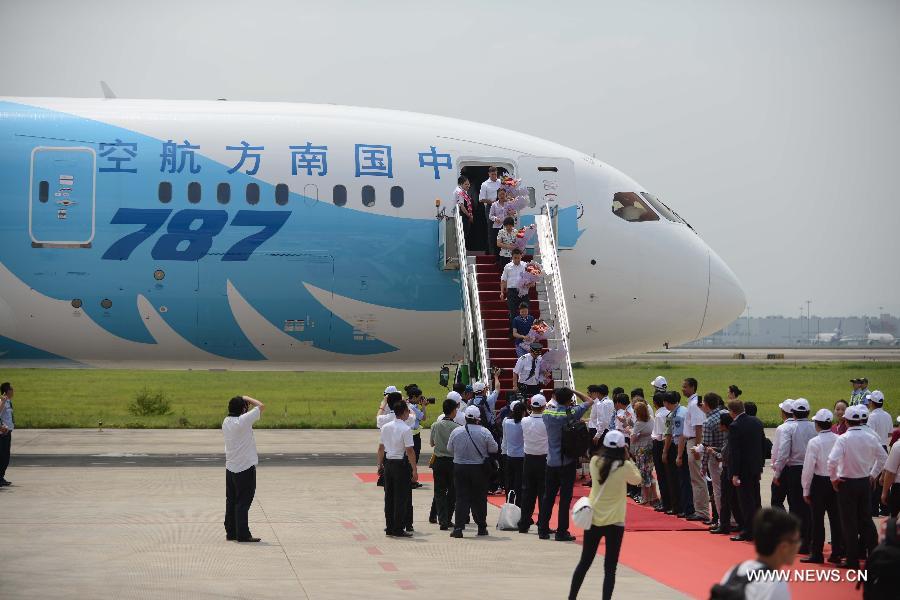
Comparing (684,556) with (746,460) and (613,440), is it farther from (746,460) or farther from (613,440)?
(613,440)

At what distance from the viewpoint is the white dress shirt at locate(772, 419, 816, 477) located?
16234mm

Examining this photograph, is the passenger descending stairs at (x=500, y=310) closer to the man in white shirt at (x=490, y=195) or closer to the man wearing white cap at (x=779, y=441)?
the man in white shirt at (x=490, y=195)

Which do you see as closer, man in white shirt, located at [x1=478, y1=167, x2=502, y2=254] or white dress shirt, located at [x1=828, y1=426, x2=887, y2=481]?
white dress shirt, located at [x1=828, y1=426, x2=887, y2=481]

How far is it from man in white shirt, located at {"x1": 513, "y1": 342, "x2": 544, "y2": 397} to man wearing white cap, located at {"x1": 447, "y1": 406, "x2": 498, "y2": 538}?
4.80 meters

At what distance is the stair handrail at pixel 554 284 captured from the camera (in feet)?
73.9

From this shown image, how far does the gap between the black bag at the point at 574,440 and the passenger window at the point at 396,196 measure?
32.7ft

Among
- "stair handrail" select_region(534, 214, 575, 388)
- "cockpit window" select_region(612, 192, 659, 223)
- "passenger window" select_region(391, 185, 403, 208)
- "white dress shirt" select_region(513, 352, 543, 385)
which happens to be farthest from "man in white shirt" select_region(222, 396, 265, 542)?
"cockpit window" select_region(612, 192, 659, 223)

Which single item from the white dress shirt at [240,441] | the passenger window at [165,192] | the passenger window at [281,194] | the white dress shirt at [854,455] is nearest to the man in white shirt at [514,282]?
the passenger window at [281,194]

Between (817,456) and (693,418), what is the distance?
344 centimetres

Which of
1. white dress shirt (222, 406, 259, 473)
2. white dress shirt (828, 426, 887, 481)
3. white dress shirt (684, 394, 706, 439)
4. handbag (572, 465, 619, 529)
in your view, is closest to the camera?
handbag (572, 465, 619, 529)

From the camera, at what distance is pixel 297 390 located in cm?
6062

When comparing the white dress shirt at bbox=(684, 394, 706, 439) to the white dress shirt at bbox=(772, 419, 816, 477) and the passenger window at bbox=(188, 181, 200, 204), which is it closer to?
the white dress shirt at bbox=(772, 419, 816, 477)

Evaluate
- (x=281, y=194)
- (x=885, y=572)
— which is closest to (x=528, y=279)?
(x=281, y=194)

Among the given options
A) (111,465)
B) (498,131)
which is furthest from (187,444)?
(498,131)
